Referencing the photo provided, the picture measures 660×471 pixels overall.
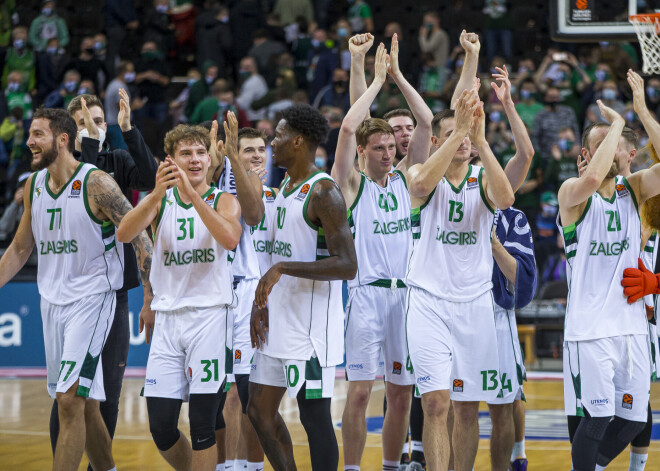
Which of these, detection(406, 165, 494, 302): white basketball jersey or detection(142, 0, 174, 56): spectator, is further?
detection(142, 0, 174, 56): spectator

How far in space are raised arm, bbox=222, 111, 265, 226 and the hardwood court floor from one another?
2684 millimetres

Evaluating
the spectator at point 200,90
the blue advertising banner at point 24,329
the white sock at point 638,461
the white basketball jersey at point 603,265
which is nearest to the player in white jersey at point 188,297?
the white basketball jersey at point 603,265

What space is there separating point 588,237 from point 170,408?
9.49 ft

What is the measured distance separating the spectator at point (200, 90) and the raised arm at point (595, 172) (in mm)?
11765

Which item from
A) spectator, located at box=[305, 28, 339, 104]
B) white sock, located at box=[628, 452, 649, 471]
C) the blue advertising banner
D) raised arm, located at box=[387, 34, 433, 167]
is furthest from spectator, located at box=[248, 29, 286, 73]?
white sock, located at box=[628, 452, 649, 471]

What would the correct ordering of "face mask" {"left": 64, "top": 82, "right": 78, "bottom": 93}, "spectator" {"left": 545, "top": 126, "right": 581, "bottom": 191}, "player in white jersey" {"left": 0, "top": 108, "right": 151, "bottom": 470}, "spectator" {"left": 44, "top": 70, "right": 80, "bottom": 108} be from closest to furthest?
"player in white jersey" {"left": 0, "top": 108, "right": 151, "bottom": 470}
"spectator" {"left": 545, "top": 126, "right": 581, "bottom": 191}
"spectator" {"left": 44, "top": 70, "right": 80, "bottom": 108}
"face mask" {"left": 64, "top": 82, "right": 78, "bottom": 93}

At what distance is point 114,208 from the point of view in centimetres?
665

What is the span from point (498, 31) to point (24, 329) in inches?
400

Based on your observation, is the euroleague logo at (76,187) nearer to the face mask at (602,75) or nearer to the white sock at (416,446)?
the white sock at (416,446)

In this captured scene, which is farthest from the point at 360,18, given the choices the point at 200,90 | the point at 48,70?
the point at 48,70

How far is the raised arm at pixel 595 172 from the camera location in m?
6.16

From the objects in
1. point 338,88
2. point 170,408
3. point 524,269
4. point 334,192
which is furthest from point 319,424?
point 338,88

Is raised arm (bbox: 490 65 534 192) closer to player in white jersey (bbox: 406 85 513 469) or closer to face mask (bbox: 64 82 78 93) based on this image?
player in white jersey (bbox: 406 85 513 469)

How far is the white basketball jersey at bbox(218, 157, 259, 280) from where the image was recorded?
296 inches
